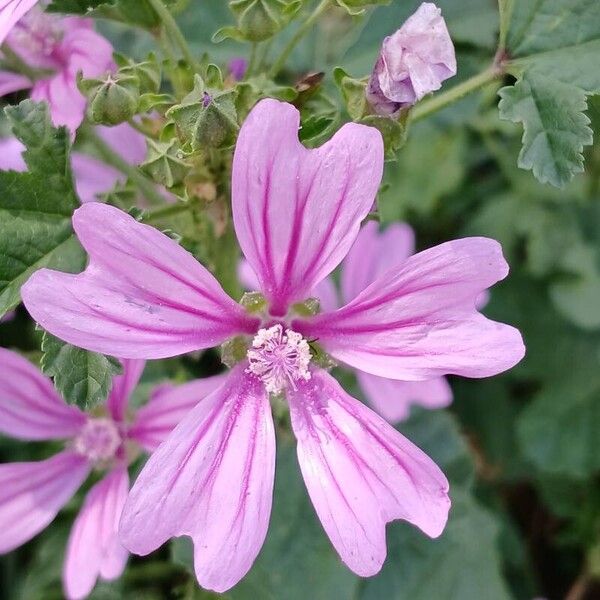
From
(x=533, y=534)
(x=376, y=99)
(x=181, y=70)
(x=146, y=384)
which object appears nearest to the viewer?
(x=376, y=99)

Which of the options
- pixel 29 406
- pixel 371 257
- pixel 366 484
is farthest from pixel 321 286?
pixel 366 484

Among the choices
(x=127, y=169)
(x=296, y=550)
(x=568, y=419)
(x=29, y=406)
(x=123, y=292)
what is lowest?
(x=568, y=419)

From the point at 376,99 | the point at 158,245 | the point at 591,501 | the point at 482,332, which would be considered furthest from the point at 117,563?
the point at 591,501

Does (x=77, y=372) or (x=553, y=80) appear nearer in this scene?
(x=77, y=372)

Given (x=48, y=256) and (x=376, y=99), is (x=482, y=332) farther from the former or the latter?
(x=48, y=256)

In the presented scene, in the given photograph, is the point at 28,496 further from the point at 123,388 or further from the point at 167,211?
the point at 167,211

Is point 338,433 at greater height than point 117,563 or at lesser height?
greater

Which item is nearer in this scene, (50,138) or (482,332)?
(482,332)

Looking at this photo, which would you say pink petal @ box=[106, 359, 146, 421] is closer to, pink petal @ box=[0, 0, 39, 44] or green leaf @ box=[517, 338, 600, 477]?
pink petal @ box=[0, 0, 39, 44]

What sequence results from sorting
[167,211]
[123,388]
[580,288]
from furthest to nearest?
1. [580,288]
2. [123,388]
3. [167,211]
